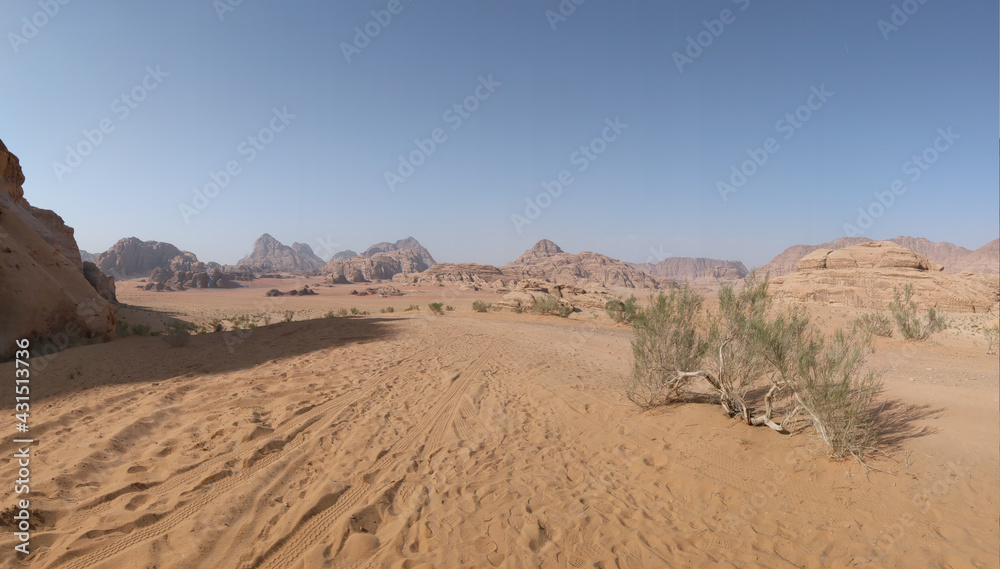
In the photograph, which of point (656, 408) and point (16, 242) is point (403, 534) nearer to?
point (656, 408)

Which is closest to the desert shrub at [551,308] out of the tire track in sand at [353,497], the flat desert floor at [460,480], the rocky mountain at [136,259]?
the flat desert floor at [460,480]

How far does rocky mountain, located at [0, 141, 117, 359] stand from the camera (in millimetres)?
7355

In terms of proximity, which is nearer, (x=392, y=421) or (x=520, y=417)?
(x=392, y=421)

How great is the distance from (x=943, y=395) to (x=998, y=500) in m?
3.98

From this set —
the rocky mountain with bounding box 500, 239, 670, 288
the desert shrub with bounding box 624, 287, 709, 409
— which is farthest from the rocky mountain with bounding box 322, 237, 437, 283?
the desert shrub with bounding box 624, 287, 709, 409

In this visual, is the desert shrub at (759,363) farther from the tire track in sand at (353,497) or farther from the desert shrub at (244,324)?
the desert shrub at (244,324)

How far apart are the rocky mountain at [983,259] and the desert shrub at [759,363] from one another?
116 metres

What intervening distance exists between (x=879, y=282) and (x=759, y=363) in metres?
31.7

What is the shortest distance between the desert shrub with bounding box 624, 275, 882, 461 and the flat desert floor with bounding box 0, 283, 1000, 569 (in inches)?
12.5

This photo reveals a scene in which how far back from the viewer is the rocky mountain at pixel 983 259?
77900 millimetres

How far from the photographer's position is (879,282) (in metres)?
26.5

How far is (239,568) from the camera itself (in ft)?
8.96

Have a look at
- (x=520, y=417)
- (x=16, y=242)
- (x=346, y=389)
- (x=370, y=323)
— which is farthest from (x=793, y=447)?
(x=16, y=242)

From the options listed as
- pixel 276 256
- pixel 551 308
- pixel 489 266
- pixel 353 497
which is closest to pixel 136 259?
pixel 276 256
